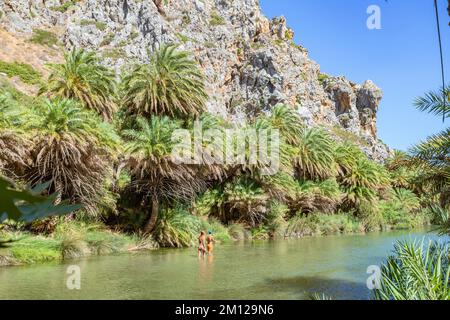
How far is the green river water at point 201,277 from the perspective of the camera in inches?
408

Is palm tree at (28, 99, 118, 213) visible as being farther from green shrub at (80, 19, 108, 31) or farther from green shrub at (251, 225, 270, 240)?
green shrub at (80, 19, 108, 31)

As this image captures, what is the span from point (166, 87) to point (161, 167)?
471 cm

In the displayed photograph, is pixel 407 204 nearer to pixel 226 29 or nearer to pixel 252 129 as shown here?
pixel 252 129

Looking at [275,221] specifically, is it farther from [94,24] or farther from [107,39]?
[94,24]

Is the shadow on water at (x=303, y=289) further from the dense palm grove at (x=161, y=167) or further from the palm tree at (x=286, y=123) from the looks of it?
the palm tree at (x=286, y=123)

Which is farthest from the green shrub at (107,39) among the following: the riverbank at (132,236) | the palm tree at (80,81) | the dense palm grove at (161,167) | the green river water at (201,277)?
the green river water at (201,277)

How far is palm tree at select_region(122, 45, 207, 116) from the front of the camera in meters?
23.3

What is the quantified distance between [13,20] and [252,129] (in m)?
44.2

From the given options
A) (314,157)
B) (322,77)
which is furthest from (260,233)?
(322,77)

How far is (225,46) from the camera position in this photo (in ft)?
243

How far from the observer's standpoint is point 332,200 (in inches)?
1340

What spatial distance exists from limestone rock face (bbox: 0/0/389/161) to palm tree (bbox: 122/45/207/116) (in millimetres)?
32915

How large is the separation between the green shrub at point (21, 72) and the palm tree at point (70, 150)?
3359 cm
